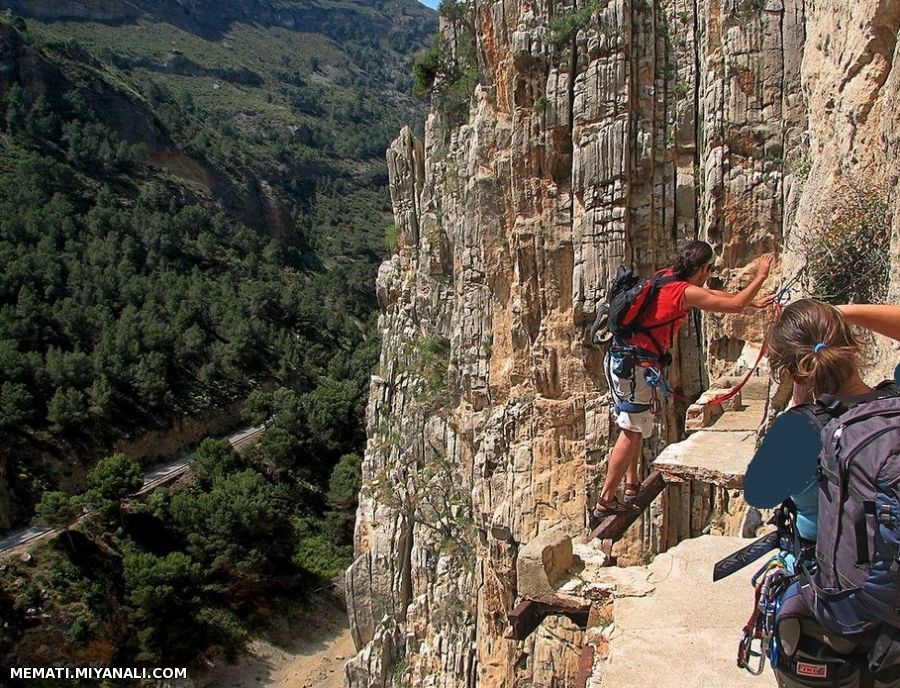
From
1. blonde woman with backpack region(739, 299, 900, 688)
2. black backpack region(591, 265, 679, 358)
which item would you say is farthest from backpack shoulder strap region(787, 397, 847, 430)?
black backpack region(591, 265, 679, 358)

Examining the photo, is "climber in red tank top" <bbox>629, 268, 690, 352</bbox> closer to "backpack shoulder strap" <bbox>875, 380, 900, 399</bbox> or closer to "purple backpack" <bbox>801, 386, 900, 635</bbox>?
"backpack shoulder strap" <bbox>875, 380, 900, 399</bbox>

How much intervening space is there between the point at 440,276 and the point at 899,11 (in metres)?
12.7

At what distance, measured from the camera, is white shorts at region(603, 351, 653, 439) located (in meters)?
4.62

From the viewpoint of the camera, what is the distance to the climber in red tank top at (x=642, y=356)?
4.24 meters

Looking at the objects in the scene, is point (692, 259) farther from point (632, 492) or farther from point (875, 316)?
point (875, 316)

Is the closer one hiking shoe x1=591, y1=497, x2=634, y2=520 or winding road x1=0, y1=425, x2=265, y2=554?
hiking shoe x1=591, y1=497, x2=634, y2=520

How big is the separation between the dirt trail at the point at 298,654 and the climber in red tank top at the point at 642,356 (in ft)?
58.6

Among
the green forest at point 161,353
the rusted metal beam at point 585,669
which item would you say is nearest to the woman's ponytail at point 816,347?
the rusted metal beam at point 585,669

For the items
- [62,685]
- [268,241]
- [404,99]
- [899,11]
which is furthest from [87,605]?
[404,99]

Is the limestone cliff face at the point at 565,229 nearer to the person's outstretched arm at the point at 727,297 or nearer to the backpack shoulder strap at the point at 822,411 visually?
the person's outstretched arm at the point at 727,297

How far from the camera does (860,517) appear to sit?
1793 mm

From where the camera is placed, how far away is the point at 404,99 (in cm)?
10244

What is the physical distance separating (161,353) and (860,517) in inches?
1218

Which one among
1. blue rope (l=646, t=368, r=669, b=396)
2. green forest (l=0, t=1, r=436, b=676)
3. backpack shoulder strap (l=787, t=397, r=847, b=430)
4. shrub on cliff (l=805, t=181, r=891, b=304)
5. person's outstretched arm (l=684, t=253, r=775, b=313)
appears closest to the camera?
backpack shoulder strap (l=787, t=397, r=847, b=430)
